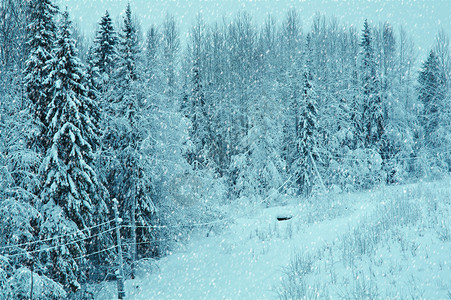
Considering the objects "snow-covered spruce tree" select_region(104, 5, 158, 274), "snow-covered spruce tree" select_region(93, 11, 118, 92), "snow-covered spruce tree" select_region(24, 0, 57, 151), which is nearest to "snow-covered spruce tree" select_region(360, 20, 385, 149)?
"snow-covered spruce tree" select_region(104, 5, 158, 274)

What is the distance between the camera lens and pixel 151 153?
15.9 metres

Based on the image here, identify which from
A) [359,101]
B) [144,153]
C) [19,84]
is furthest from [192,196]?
[359,101]

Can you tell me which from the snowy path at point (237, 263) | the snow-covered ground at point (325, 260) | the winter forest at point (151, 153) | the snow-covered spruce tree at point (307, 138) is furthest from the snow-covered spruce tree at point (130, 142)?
the snow-covered spruce tree at point (307, 138)

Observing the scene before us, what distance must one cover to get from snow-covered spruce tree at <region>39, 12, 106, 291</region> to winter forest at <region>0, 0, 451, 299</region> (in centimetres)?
6

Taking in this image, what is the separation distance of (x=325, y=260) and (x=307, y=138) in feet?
57.6

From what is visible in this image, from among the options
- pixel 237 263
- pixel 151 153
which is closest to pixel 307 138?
pixel 151 153

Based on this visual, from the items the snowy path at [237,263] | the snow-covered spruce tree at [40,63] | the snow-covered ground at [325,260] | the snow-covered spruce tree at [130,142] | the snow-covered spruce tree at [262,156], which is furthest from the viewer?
the snow-covered spruce tree at [262,156]

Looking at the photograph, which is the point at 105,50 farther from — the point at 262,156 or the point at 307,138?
the point at 307,138

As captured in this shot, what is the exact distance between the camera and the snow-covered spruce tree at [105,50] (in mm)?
15883

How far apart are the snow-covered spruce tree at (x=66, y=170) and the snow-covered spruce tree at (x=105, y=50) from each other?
10.3 ft

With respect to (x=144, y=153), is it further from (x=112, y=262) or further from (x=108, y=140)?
(x=112, y=262)

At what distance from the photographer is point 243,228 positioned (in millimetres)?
18875

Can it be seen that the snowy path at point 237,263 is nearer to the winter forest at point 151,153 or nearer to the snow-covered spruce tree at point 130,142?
the winter forest at point 151,153

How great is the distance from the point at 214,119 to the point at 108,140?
17353mm
